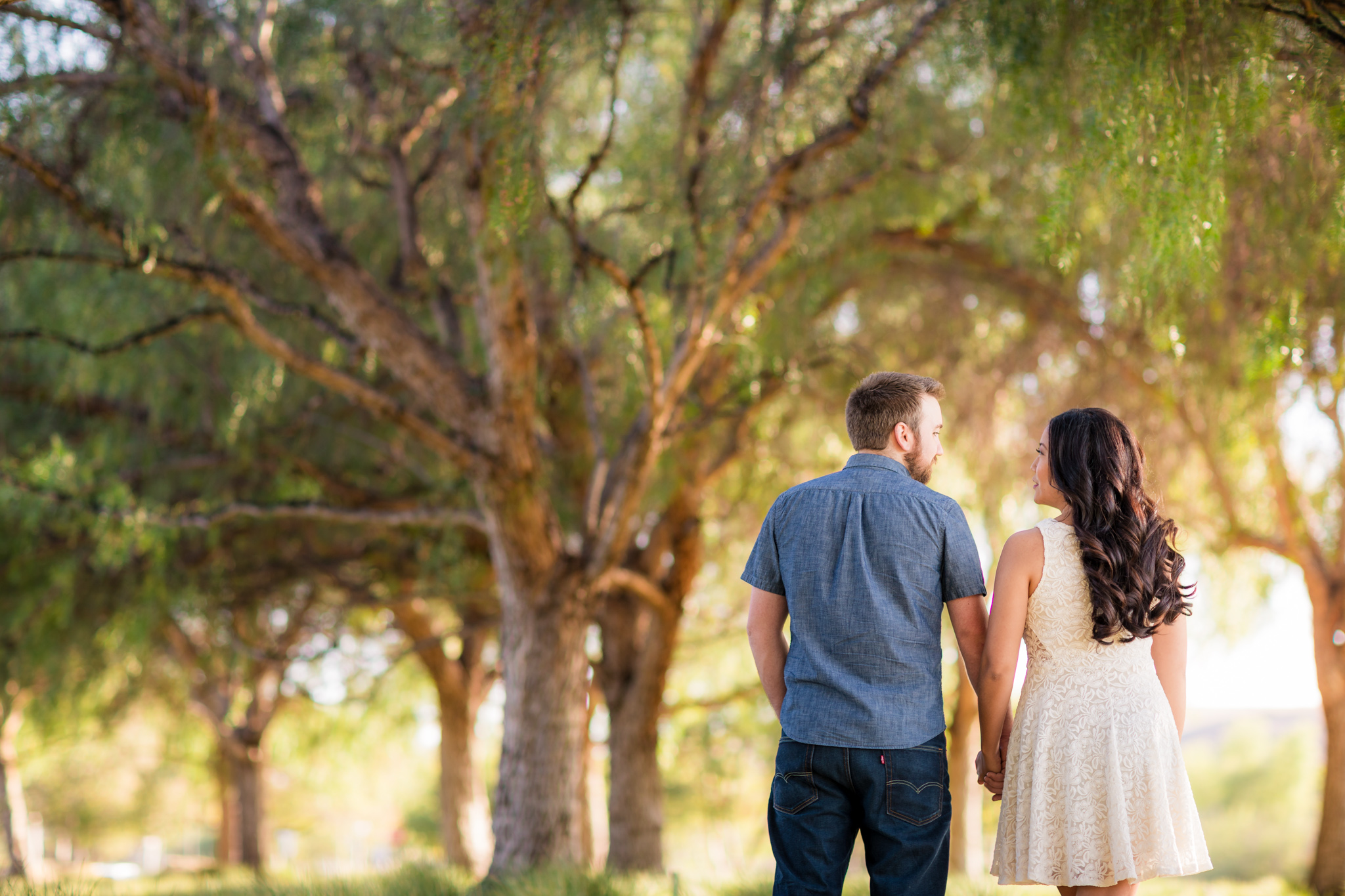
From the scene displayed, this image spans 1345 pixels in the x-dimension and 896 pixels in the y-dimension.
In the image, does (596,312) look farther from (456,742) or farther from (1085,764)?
(456,742)

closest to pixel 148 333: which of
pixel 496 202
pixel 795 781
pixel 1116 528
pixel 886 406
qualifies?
pixel 496 202

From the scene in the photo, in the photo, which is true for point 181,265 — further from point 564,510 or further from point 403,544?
point 403,544

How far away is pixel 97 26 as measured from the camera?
464cm

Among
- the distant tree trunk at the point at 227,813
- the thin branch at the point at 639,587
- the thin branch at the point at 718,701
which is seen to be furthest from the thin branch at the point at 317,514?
the distant tree trunk at the point at 227,813

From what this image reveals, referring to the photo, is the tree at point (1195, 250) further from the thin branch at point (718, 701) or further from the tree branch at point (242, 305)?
the thin branch at point (718, 701)

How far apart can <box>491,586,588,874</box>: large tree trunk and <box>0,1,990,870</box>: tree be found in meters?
0.01

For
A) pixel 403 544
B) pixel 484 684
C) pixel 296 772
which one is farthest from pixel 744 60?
pixel 296 772

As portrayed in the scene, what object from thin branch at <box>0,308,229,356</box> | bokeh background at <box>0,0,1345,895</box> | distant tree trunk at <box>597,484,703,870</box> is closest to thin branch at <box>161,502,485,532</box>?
bokeh background at <box>0,0,1345,895</box>

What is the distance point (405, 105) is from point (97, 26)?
177 cm

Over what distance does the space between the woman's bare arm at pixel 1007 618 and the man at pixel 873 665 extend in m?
0.05

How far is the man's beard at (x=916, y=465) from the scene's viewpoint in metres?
2.37

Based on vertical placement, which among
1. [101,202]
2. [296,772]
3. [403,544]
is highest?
[101,202]

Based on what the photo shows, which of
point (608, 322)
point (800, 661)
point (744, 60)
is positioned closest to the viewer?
point (800, 661)

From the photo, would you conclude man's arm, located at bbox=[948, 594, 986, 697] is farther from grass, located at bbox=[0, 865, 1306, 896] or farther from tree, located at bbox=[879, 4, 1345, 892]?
grass, located at bbox=[0, 865, 1306, 896]
